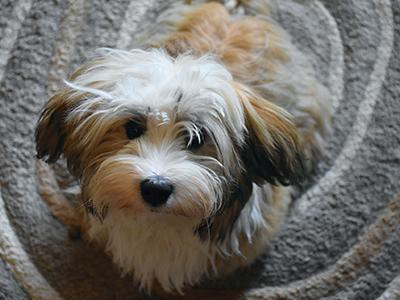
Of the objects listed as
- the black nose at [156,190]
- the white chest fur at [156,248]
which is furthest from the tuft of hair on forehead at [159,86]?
the white chest fur at [156,248]

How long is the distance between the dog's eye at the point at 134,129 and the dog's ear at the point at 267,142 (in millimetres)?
185

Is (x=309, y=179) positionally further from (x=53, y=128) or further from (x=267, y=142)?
(x=53, y=128)

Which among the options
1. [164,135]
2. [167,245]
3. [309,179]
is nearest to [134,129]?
[164,135]

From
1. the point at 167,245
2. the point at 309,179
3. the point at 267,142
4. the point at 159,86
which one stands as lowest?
the point at 309,179

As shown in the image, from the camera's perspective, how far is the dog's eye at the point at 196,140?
1.23m

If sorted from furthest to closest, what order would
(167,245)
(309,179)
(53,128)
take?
(309,179) < (167,245) < (53,128)

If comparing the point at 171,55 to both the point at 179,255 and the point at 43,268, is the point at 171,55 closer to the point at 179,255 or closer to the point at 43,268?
the point at 179,255

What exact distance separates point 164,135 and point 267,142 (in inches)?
7.3

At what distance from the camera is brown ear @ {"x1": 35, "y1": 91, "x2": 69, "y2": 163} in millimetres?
1286

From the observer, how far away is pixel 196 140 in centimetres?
124

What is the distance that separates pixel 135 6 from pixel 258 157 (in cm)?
79

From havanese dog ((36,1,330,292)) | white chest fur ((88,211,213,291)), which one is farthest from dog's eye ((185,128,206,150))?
white chest fur ((88,211,213,291))

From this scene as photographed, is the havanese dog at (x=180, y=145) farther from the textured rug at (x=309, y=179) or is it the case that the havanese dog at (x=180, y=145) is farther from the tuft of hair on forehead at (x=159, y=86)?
the textured rug at (x=309, y=179)

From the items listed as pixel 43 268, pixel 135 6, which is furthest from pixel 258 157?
pixel 135 6
